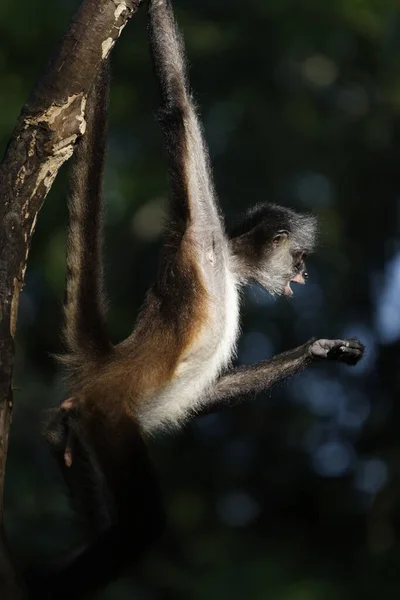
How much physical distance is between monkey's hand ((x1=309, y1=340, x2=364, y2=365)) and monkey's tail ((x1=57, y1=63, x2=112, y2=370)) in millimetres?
1037

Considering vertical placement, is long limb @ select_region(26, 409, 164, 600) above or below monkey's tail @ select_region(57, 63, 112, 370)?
below

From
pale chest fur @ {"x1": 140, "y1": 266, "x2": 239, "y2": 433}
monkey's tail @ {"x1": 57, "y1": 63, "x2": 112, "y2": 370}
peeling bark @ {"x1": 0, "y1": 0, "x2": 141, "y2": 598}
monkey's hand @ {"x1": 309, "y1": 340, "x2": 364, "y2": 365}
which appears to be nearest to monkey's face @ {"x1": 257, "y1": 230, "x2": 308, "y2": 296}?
pale chest fur @ {"x1": 140, "y1": 266, "x2": 239, "y2": 433}

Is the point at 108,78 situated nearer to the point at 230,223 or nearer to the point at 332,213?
the point at 230,223

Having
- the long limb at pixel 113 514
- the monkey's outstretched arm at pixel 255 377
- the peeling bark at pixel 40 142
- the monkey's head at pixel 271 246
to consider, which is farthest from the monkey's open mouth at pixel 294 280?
the peeling bark at pixel 40 142

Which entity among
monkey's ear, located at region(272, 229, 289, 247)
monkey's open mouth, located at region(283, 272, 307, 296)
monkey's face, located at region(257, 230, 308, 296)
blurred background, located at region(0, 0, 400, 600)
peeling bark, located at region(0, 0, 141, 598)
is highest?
peeling bark, located at region(0, 0, 141, 598)

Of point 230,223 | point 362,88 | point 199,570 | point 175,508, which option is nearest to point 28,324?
point 175,508

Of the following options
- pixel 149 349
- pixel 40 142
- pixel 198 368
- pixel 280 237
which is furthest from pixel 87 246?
pixel 280 237

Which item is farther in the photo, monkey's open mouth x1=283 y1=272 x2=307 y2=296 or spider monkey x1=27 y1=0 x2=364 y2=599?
monkey's open mouth x1=283 y1=272 x2=307 y2=296

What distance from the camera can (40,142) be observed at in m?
4.15

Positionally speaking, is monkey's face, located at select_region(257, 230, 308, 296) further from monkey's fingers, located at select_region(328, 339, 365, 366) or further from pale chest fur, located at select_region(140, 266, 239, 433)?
monkey's fingers, located at select_region(328, 339, 365, 366)

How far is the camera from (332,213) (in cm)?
1243

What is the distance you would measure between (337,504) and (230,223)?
21.6 feet

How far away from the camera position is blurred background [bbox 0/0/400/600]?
34.1ft

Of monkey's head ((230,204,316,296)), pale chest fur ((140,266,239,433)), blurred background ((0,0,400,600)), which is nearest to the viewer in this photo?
pale chest fur ((140,266,239,433))
